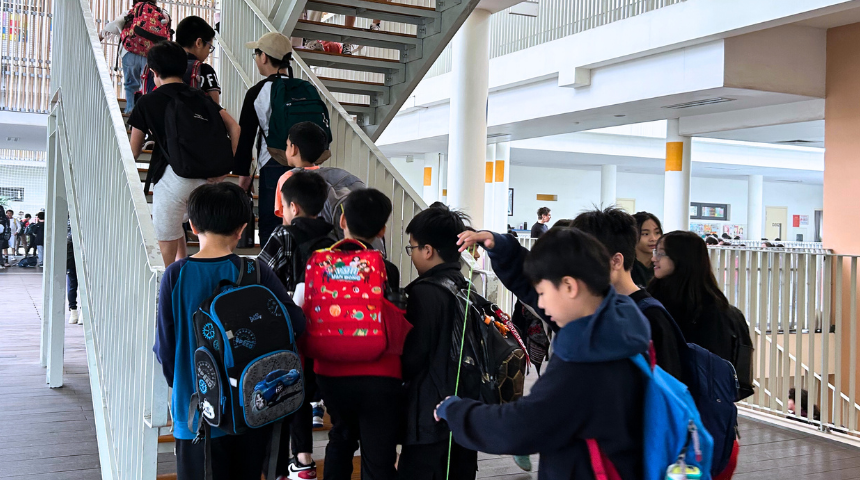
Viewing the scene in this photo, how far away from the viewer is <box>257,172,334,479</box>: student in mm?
2799

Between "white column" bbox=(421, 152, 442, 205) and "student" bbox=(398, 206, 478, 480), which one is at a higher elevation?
"white column" bbox=(421, 152, 442, 205)

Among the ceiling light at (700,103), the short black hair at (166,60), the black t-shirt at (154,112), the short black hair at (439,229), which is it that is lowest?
the short black hair at (439,229)

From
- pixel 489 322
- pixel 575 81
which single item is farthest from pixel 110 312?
pixel 575 81

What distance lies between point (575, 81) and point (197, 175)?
826 centimetres

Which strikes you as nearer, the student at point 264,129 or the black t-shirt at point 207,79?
the student at point 264,129

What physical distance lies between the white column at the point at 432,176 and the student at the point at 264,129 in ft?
55.5

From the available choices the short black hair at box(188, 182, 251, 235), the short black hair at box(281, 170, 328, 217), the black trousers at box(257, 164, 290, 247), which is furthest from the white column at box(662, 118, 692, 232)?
the short black hair at box(188, 182, 251, 235)

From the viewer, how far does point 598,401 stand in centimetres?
155

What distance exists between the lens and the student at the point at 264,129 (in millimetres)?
3895

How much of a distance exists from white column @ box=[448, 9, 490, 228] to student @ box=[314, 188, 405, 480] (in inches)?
246

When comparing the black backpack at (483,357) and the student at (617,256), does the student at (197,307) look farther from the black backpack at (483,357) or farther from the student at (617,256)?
the student at (617,256)

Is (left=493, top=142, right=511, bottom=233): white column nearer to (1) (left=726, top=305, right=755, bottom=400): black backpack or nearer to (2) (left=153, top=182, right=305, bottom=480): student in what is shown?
(1) (left=726, top=305, right=755, bottom=400): black backpack

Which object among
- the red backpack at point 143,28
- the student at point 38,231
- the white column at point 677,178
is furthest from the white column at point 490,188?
the red backpack at point 143,28

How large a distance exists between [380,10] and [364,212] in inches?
160
